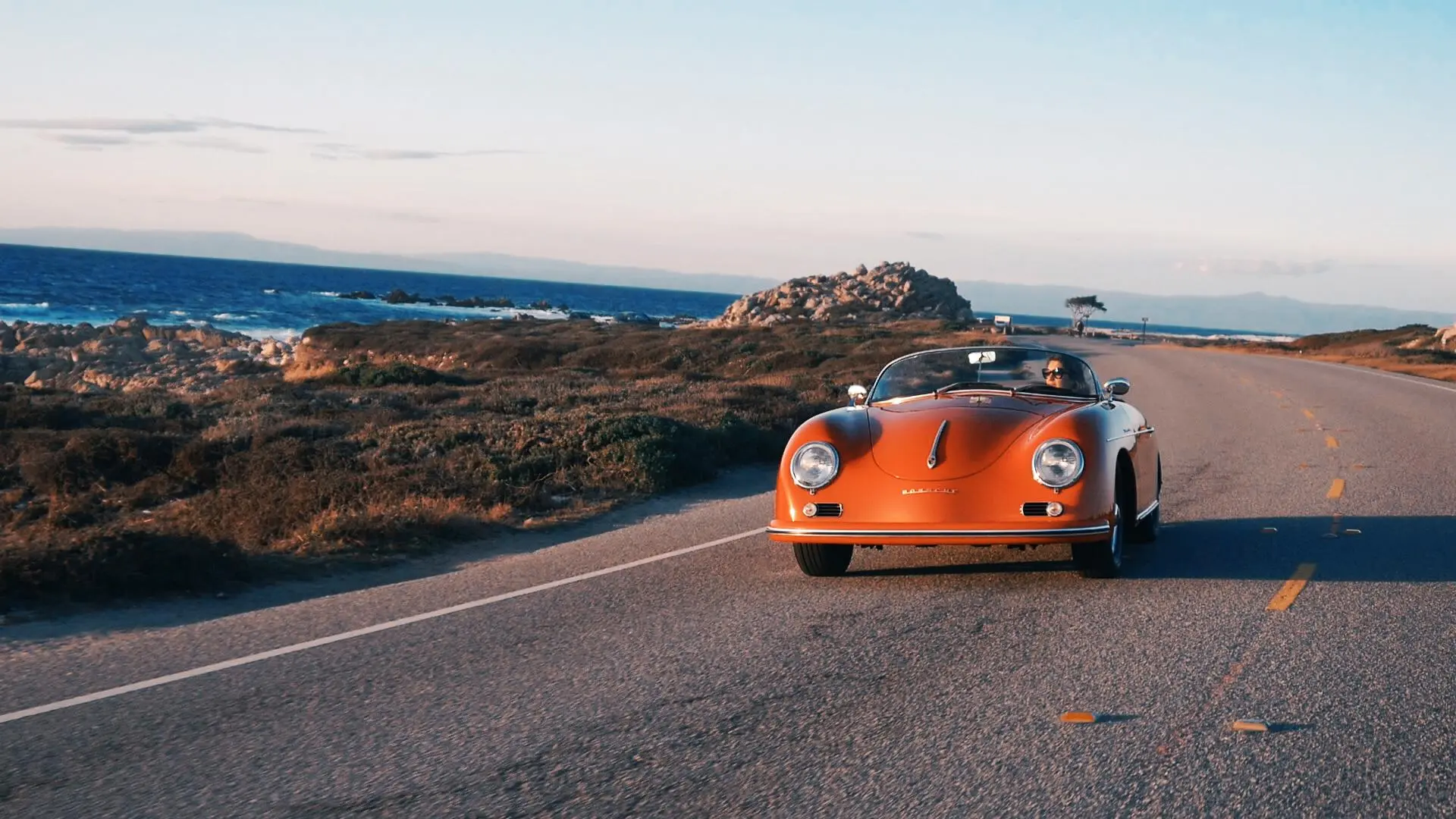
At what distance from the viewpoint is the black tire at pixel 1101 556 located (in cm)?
809

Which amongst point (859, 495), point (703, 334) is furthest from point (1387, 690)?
point (703, 334)

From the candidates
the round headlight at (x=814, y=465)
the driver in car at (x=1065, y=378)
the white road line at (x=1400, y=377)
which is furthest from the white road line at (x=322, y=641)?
the white road line at (x=1400, y=377)

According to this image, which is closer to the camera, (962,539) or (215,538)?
(962,539)

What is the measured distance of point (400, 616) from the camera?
25.5 feet

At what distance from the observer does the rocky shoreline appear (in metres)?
36.0

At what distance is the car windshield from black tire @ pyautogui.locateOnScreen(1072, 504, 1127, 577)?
4.49ft

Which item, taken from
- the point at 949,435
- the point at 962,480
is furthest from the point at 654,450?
the point at 962,480

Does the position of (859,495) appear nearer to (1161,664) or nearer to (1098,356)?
(1161,664)

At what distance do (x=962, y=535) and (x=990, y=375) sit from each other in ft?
6.96

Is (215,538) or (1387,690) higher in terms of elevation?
(1387,690)

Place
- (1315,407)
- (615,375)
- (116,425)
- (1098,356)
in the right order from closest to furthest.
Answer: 1. (116,425)
2. (1315,407)
3. (615,375)
4. (1098,356)

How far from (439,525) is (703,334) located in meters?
39.6

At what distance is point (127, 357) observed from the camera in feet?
137

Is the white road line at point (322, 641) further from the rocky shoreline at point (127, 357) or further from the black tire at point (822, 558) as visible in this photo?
the rocky shoreline at point (127, 357)
